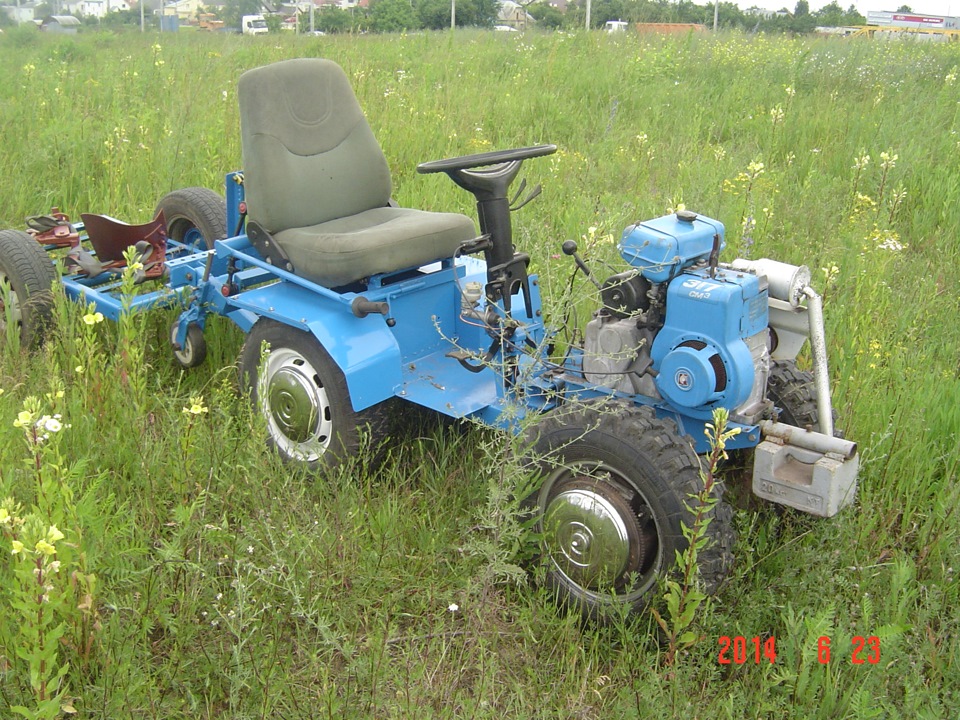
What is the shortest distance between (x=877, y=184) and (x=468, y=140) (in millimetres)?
2693

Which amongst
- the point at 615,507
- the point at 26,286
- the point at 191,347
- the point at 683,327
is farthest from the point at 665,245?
the point at 26,286

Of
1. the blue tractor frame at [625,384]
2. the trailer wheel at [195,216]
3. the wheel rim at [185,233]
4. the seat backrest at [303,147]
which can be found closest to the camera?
the blue tractor frame at [625,384]

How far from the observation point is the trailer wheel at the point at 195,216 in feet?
14.4

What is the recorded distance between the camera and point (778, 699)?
234cm

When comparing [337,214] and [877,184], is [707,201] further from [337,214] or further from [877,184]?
[337,214]

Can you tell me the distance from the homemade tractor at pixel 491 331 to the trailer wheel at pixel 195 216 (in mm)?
339

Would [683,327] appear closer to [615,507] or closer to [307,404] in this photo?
[615,507]

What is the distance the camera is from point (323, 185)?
3598mm

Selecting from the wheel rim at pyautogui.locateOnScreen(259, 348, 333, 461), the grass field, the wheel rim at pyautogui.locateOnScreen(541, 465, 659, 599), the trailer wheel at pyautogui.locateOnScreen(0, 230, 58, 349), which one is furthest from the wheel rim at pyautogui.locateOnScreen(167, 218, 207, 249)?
the wheel rim at pyautogui.locateOnScreen(541, 465, 659, 599)

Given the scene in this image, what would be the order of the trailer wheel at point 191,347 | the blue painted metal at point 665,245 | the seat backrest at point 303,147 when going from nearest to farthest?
the blue painted metal at point 665,245 → the seat backrest at point 303,147 → the trailer wheel at point 191,347

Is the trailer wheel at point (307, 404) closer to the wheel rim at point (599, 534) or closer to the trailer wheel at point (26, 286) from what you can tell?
the wheel rim at point (599, 534)

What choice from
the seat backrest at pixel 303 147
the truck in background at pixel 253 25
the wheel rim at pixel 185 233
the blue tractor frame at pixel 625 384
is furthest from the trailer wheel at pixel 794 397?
the truck in background at pixel 253 25
